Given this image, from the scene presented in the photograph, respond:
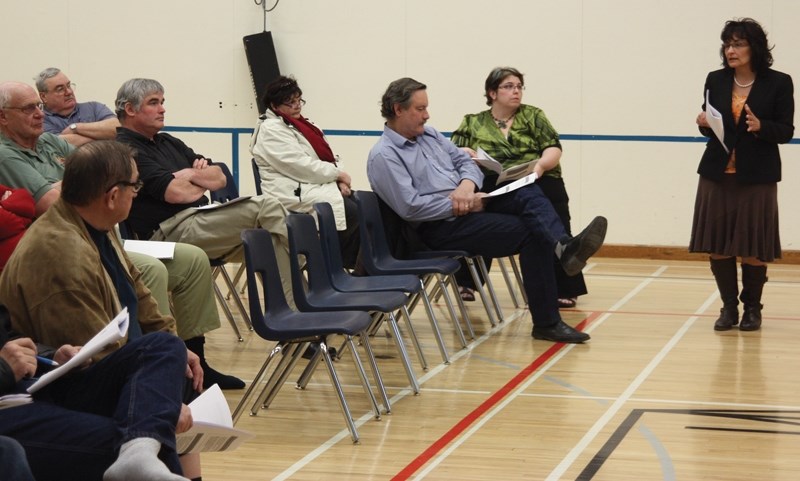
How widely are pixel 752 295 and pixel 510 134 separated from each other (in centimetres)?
166

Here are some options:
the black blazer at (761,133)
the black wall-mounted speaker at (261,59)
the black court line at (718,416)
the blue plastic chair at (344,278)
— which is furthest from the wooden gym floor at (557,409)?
the black wall-mounted speaker at (261,59)

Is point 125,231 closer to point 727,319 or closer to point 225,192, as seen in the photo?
point 225,192

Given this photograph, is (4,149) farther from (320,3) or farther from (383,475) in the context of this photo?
(320,3)

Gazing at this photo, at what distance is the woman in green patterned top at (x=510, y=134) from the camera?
6.84 metres

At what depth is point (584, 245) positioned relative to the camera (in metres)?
5.80

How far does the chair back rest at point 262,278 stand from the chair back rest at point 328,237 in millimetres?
627

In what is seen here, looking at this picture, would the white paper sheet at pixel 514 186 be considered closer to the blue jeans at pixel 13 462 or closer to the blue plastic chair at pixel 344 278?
the blue plastic chair at pixel 344 278

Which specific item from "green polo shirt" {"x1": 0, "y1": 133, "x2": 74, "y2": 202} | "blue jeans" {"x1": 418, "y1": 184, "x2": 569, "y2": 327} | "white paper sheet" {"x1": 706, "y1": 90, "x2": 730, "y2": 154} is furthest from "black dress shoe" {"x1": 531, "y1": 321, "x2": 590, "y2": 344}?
"green polo shirt" {"x1": 0, "y1": 133, "x2": 74, "y2": 202}

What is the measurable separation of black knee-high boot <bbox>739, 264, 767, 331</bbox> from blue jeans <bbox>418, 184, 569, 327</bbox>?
1.09 meters

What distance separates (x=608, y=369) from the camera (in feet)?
17.9

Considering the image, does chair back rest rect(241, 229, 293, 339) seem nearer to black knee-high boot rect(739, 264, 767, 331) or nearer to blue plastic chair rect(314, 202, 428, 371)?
blue plastic chair rect(314, 202, 428, 371)

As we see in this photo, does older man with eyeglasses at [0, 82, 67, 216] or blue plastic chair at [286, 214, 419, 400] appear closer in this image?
older man with eyeglasses at [0, 82, 67, 216]

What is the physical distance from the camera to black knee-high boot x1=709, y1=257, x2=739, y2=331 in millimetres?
6418

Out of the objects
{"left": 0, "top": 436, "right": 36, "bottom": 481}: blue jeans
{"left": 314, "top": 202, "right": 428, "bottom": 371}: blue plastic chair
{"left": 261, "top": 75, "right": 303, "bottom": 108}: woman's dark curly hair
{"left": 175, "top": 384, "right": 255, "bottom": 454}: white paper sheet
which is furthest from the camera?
{"left": 261, "top": 75, "right": 303, "bottom": 108}: woman's dark curly hair
